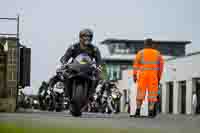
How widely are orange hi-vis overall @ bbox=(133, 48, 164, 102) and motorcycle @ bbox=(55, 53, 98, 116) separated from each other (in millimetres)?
988

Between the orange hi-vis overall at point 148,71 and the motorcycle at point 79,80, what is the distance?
3.24ft

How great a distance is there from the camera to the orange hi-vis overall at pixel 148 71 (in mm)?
13633

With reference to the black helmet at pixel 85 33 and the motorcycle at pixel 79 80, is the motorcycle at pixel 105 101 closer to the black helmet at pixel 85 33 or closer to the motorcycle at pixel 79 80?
the motorcycle at pixel 79 80

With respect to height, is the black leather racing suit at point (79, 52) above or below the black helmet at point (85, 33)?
below

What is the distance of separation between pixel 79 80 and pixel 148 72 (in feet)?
4.50

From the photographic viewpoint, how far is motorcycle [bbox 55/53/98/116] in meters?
12.7

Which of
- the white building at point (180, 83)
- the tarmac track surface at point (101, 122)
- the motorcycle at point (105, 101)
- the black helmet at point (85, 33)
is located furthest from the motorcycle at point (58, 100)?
the white building at point (180, 83)

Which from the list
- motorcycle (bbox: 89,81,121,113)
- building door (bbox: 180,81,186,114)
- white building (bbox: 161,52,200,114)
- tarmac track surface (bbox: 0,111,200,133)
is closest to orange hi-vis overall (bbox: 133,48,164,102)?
tarmac track surface (bbox: 0,111,200,133)

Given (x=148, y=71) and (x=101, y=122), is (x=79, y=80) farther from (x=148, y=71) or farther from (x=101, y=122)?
(x=101, y=122)

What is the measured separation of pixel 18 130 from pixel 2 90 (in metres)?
16.0

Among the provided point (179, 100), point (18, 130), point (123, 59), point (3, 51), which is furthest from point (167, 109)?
point (123, 59)

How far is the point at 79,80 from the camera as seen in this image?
42.5 ft

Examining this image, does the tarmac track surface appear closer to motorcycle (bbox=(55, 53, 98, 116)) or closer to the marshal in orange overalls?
motorcycle (bbox=(55, 53, 98, 116))

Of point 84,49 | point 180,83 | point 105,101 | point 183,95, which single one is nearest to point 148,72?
point 84,49
